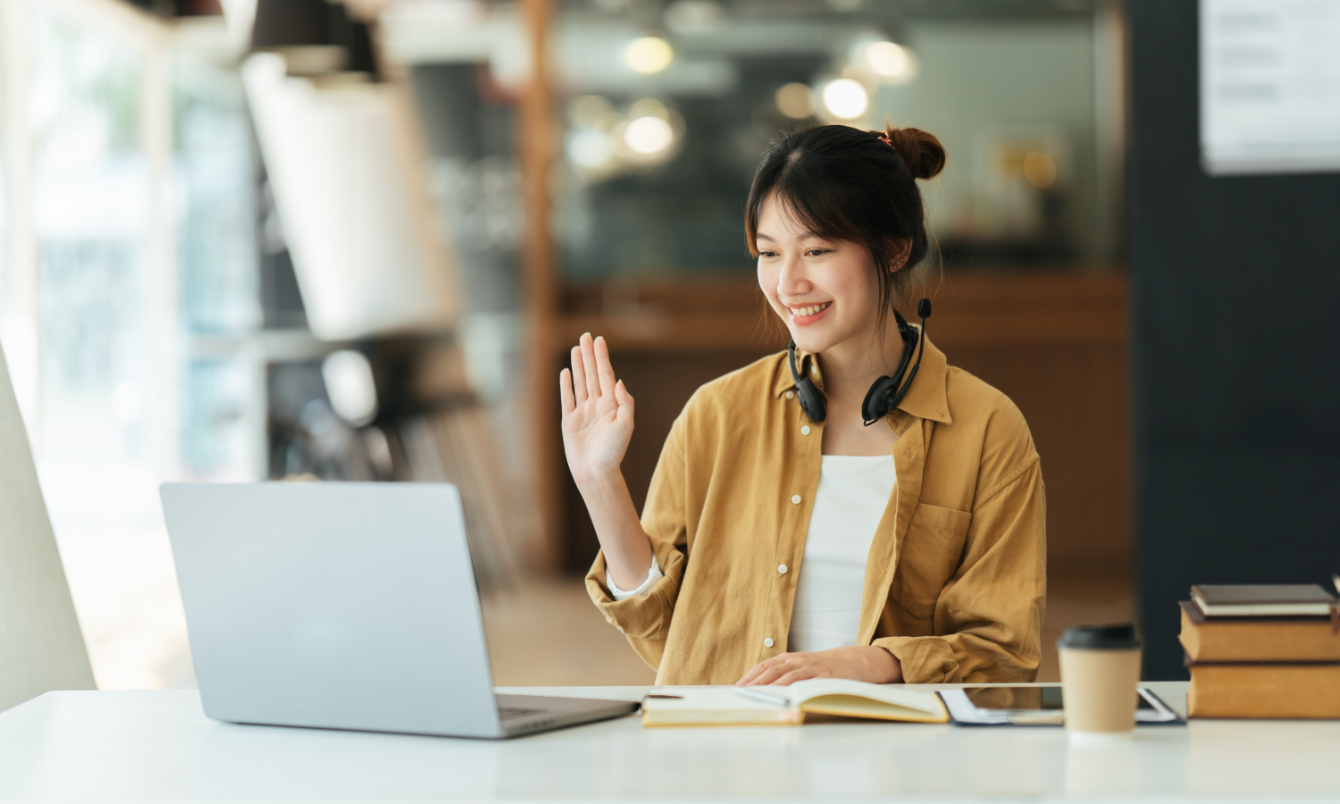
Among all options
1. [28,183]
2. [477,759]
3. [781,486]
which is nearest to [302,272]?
[28,183]

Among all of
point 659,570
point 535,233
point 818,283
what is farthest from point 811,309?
point 535,233

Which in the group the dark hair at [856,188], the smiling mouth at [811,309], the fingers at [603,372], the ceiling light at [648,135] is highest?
the ceiling light at [648,135]

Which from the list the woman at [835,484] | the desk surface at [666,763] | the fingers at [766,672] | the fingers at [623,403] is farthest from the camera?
the woman at [835,484]

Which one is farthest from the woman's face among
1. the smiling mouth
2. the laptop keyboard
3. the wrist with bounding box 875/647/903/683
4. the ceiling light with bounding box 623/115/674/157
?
the ceiling light with bounding box 623/115/674/157

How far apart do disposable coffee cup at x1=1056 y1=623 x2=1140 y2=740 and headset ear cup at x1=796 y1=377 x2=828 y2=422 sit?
598 mm

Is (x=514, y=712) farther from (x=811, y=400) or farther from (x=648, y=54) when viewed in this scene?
(x=648, y=54)

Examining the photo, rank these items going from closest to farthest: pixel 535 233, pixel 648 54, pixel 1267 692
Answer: pixel 1267 692
pixel 535 233
pixel 648 54

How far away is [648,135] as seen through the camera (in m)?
5.38

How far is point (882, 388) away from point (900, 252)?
0.17 m

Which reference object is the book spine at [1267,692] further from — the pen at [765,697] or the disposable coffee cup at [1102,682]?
the pen at [765,697]

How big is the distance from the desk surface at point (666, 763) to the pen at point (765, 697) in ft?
0.15

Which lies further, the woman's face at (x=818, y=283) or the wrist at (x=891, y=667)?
the woman's face at (x=818, y=283)

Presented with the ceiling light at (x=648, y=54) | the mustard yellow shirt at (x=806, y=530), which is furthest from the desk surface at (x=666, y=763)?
the ceiling light at (x=648, y=54)

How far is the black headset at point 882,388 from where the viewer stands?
5.06 ft
